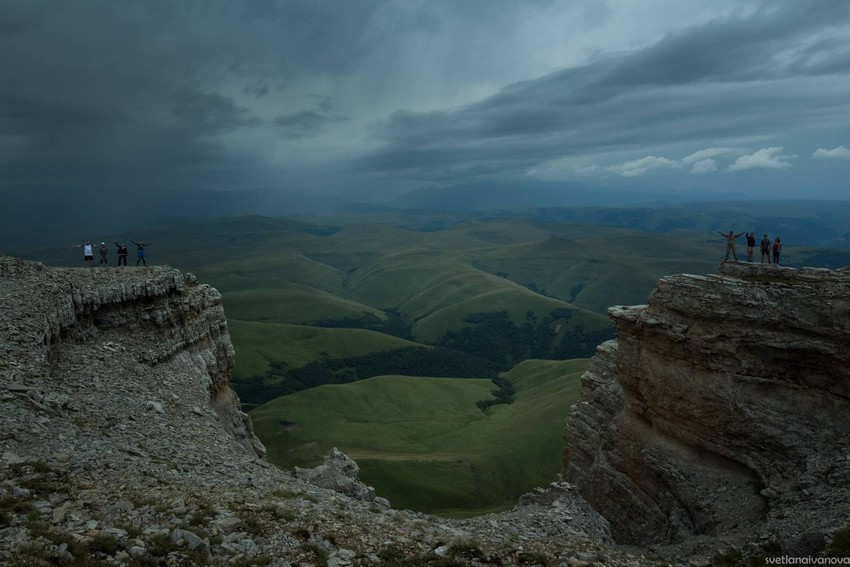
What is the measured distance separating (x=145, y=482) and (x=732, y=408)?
118 feet

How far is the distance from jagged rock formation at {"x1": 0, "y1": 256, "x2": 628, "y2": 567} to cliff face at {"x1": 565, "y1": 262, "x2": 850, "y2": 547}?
5.83m

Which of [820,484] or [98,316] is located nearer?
[820,484]

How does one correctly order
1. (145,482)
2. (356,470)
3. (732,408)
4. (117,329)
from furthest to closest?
1. (356,470)
2. (117,329)
3. (732,408)
4. (145,482)

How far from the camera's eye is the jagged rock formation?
14695 millimetres

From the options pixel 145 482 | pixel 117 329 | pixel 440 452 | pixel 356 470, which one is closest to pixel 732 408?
pixel 356 470

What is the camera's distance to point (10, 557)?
12.2m

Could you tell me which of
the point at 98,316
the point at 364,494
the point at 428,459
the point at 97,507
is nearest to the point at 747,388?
the point at 364,494

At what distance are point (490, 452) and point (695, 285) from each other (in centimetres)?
13539

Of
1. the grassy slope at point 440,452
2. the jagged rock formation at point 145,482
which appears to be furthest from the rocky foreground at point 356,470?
the grassy slope at point 440,452

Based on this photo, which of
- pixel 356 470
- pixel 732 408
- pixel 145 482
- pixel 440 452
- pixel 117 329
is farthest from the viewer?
pixel 440 452

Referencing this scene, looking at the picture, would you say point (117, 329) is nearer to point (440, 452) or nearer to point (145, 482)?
point (145, 482)

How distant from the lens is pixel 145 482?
18578 millimetres

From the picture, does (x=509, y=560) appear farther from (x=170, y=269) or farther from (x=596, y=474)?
(x=170, y=269)

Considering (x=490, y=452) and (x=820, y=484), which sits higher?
(x=820, y=484)
